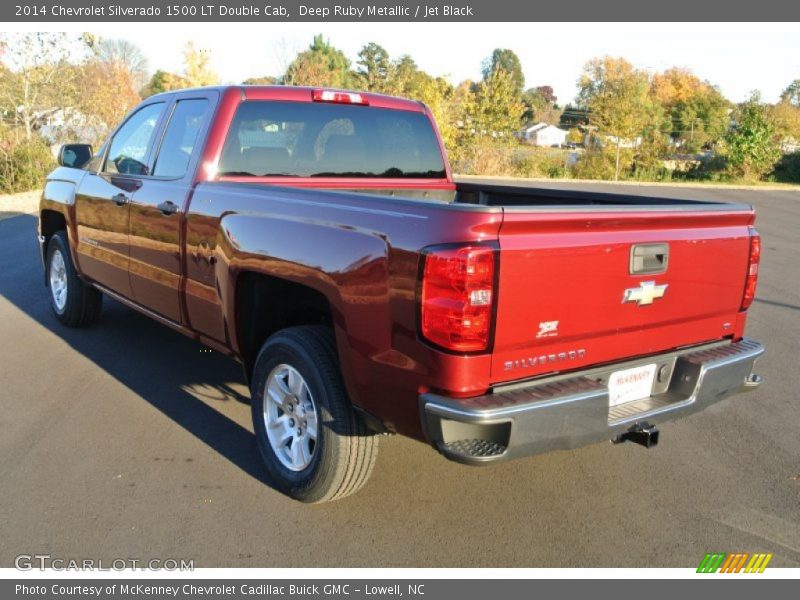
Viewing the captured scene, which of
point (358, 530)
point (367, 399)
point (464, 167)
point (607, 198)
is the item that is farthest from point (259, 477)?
point (464, 167)

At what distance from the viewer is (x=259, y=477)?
3.76 meters

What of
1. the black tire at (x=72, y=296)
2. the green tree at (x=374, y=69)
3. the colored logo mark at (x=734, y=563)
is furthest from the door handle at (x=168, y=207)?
the green tree at (x=374, y=69)

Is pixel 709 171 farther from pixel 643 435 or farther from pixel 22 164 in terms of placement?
pixel 643 435

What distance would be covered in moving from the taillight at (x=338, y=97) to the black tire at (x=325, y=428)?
188 centimetres

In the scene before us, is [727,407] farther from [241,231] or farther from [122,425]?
[122,425]

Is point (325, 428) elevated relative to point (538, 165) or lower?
elevated

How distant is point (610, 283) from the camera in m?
2.96

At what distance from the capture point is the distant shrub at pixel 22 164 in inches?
691

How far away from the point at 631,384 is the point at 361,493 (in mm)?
1470

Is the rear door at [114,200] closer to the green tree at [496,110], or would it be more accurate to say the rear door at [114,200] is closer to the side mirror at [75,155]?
the side mirror at [75,155]

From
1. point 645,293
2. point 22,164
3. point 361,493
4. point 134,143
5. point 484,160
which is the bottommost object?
point 361,493

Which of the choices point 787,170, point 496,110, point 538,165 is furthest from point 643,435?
point 787,170

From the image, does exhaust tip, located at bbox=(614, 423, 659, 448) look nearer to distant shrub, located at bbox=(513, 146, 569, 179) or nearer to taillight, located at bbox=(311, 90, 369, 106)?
taillight, located at bbox=(311, 90, 369, 106)

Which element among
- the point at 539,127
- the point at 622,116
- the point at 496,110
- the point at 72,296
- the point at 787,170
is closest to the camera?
the point at 72,296
